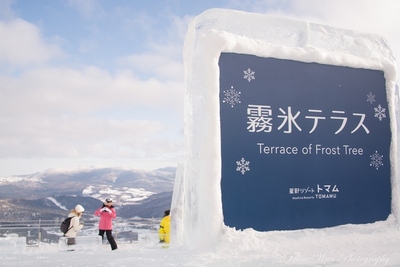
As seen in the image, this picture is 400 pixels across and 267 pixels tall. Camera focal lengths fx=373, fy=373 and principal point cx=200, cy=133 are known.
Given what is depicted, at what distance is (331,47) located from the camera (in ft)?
20.1

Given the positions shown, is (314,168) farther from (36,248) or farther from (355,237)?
(36,248)

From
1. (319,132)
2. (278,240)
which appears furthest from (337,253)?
(319,132)

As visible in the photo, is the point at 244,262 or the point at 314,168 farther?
the point at 314,168

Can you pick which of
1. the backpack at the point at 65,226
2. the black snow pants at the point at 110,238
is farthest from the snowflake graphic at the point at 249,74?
the backpack at the point at 65,226

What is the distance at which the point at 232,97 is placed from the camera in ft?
17.1

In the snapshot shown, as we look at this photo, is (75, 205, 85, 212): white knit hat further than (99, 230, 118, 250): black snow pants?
Yes

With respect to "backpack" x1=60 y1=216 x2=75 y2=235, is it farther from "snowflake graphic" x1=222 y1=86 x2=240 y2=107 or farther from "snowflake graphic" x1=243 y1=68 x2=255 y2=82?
"snowflake graphic" x1=243 y1=68 x2=255 y2=82

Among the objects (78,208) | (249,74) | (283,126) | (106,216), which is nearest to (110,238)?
(106,216)

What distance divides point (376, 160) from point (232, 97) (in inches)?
106

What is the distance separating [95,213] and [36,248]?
204 centimetres

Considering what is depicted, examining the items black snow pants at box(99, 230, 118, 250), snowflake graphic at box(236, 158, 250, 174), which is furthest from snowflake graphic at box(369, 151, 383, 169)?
black snow pants at box(99, 230, 118, 250)

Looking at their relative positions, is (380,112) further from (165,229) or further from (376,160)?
(165,229)

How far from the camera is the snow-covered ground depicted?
424 cm

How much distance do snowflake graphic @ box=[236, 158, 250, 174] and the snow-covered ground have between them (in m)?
0.81
